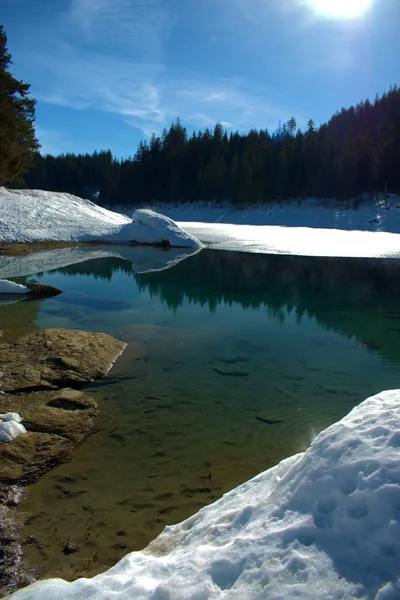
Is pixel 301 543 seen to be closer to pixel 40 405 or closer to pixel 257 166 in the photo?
pixel 40 405

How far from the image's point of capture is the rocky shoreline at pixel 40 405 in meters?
3.77

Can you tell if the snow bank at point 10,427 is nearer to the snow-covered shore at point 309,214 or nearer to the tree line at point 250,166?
the tree line at point 250,166

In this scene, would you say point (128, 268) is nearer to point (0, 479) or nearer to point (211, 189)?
point (0, 479)

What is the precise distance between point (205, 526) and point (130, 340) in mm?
6234

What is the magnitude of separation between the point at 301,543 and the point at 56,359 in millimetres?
5708

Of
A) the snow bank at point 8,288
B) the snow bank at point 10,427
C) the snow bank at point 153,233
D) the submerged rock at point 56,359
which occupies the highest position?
the snow bank at point 153,233

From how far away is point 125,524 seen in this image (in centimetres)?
390

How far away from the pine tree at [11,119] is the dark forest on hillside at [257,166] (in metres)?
49.5

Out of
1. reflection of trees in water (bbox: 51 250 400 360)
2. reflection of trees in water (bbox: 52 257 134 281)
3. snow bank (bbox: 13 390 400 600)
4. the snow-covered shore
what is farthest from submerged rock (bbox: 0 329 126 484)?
the snow-covered shore

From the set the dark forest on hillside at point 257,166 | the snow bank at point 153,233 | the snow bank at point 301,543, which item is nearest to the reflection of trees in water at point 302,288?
the snow bank at point 153,233

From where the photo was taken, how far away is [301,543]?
263 cm

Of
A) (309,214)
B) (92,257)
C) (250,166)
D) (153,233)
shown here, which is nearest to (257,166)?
(250,166)

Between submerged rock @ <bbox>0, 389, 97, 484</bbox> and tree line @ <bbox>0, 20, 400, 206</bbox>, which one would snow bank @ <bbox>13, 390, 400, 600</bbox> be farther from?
tree line @ <bbox>0, 20, 400, 206</bbox>

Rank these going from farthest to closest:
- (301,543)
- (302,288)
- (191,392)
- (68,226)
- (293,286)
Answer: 1. (68,226)
2. (293,286)
3. (302,288)
4. (191,392)
5. (301,543)
